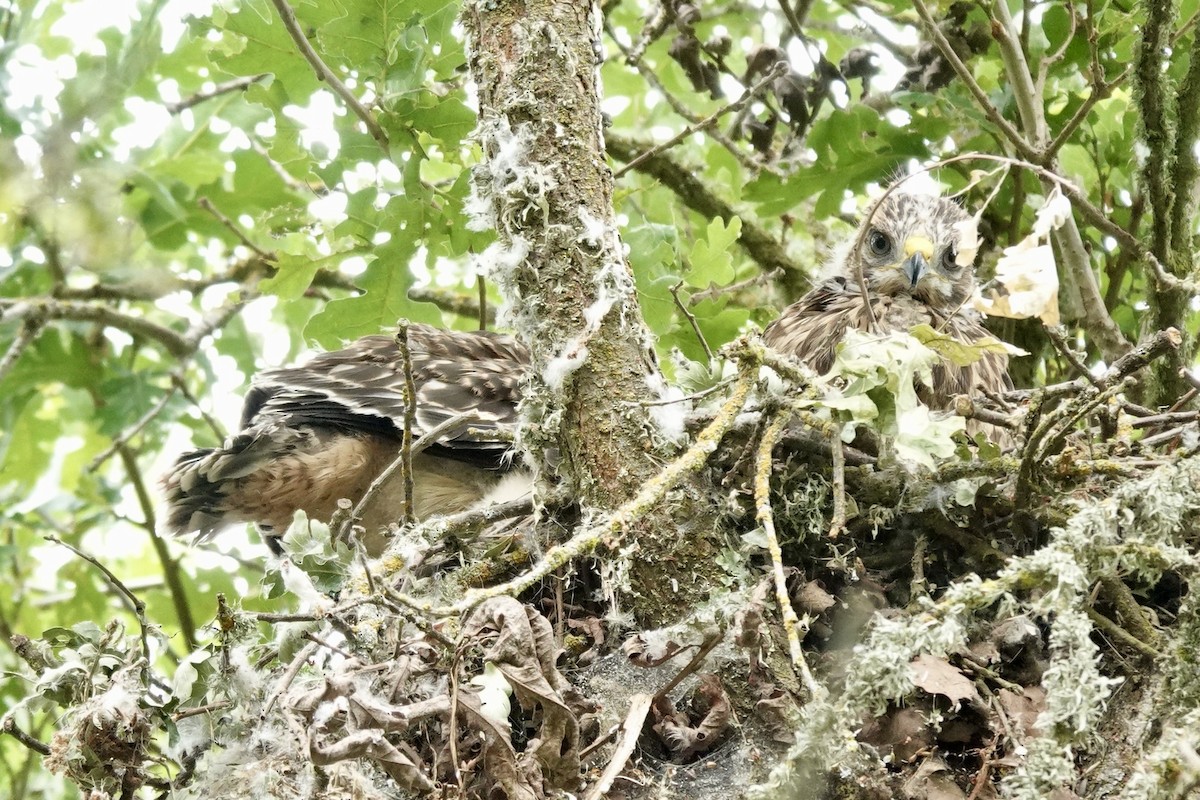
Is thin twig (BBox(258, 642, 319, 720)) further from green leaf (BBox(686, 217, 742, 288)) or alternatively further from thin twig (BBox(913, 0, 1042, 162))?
thin twig (BBox(913, 0, 1042, 162))

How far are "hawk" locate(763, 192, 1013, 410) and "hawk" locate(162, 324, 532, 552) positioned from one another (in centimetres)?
91

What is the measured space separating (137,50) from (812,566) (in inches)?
110

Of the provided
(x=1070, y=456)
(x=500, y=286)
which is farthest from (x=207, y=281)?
(x=1070, y=456)

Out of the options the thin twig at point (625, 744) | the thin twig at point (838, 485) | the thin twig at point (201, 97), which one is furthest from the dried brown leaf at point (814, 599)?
the thin twig at point (201, 97)

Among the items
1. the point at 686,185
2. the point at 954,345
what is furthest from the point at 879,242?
the point at 954,345

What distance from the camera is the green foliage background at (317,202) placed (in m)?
3.24

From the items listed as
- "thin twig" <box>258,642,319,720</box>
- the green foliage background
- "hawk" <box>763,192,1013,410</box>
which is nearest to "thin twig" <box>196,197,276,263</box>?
the green foliage background

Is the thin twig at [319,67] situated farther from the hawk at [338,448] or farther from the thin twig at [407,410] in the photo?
the thin twig at [407,410]

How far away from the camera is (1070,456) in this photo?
220 centimetres

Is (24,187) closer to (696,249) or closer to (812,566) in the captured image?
(696,249)

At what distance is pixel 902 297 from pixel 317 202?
1919 millimetres

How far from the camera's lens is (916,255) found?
159 inches

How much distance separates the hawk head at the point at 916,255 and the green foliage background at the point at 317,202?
15cm

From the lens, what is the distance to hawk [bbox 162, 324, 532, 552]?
137 inches
